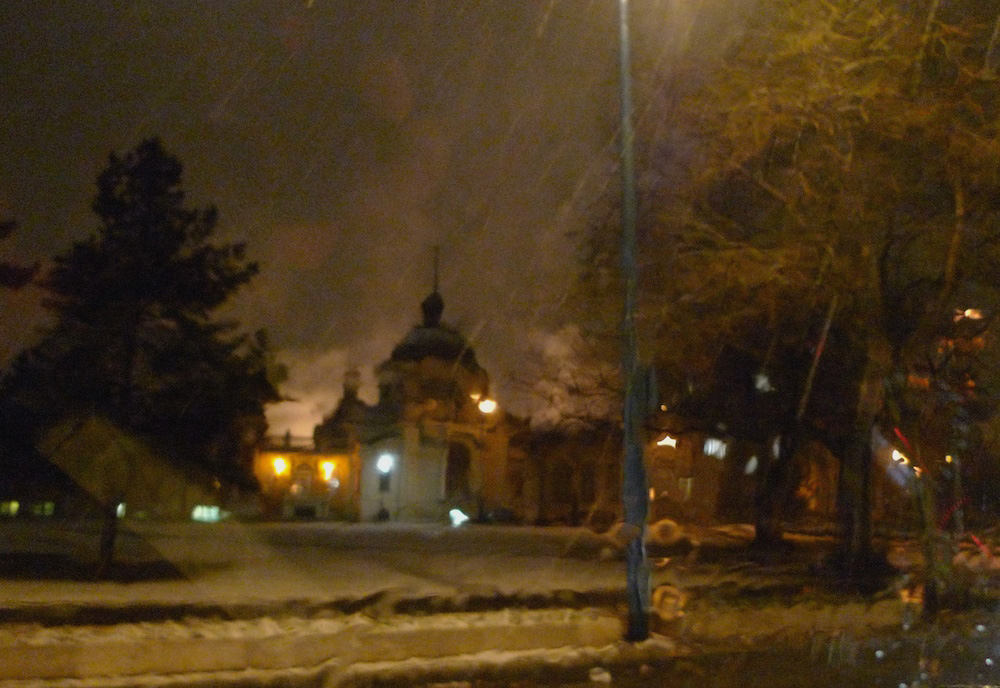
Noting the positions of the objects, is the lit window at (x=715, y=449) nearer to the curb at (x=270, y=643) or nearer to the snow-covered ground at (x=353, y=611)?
the snow-covered ground at (x=353, y=611)

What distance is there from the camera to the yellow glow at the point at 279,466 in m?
42.8

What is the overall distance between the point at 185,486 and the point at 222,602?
328cm

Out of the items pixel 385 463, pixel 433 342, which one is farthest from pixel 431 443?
pixel 433 342

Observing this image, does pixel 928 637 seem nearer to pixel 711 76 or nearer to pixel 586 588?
pixel 586 588

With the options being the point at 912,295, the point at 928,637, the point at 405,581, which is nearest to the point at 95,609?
the point at 405,581

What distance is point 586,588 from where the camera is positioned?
17.9m

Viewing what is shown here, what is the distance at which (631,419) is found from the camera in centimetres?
1350

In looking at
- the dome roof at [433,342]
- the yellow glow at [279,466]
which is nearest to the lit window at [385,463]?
the yellow glow at [279,466]

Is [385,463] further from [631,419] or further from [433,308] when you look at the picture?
[631,419]

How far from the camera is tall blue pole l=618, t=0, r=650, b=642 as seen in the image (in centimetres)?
1335

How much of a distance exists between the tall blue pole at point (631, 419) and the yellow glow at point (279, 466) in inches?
1225

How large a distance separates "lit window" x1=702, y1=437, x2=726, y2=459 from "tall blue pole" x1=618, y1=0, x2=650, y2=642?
27.1 metres

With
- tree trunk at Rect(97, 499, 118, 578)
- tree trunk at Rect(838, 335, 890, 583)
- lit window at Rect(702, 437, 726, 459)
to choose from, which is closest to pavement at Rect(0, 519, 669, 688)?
tree trunk at Rect(97, 499, 118, 578)

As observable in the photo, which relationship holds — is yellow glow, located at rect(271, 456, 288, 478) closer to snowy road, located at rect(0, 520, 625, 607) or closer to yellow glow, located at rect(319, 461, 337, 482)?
yellow glow, located at rect(319, 461, 337, 482)
